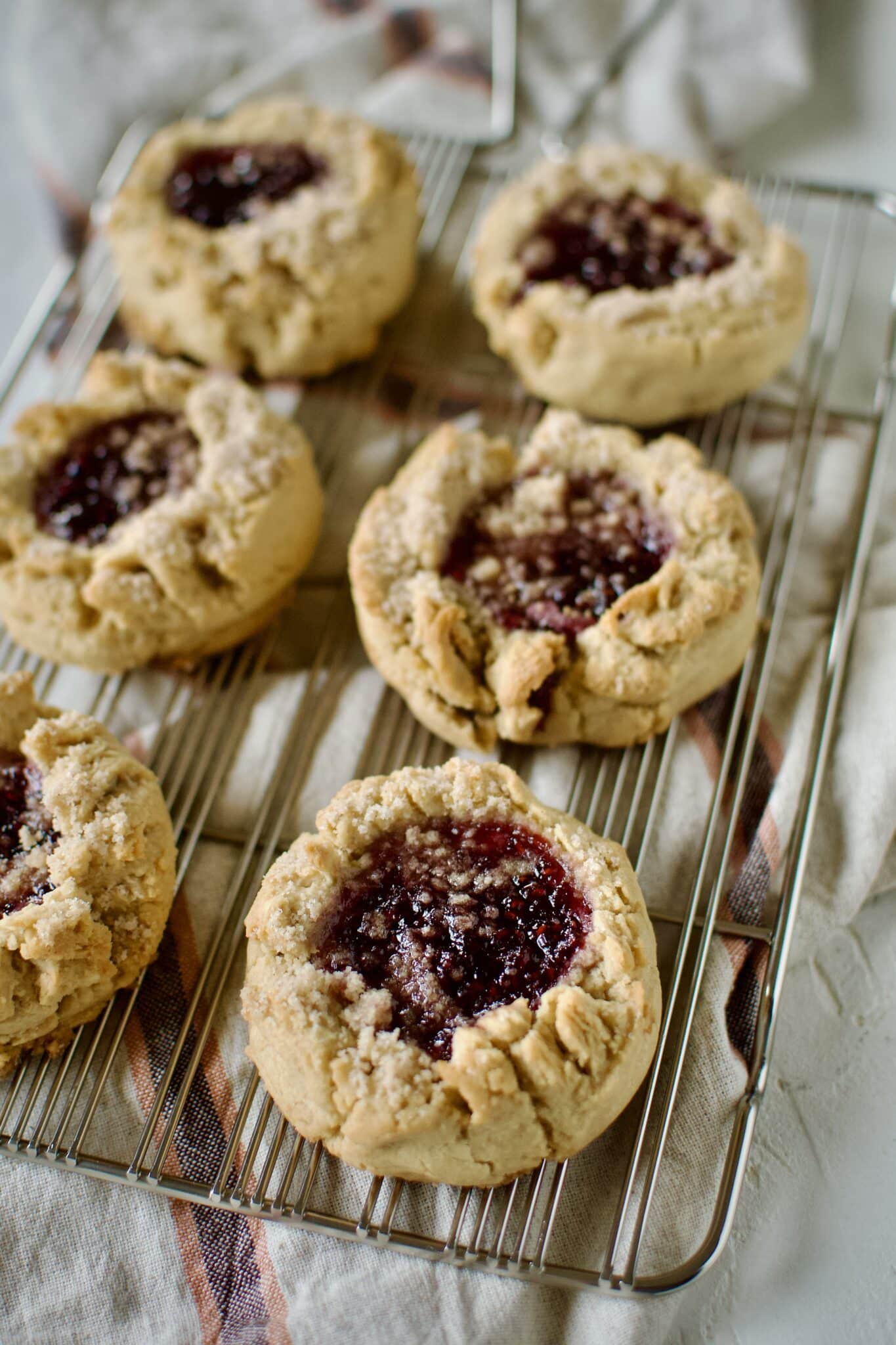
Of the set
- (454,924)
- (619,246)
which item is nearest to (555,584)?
(454,924)

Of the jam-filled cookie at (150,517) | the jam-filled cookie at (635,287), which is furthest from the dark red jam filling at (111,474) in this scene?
the jam-filled cookie at (635,287)

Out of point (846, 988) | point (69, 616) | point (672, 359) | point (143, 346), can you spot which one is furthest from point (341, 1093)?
point (143, 346)

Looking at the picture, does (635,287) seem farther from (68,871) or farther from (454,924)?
(68,871)

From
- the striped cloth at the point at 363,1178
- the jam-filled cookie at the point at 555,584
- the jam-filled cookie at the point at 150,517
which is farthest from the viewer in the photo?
the jam-filled cookie at the point at 150,517

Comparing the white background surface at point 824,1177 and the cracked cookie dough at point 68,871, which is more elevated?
the cracked cookie dough at point 68,871

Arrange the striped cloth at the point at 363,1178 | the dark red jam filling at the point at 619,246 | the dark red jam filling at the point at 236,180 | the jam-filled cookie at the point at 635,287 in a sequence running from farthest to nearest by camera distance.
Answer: the dark red jam filling at the point at 236,180 < the dark red jam filling at the point at 619,246 < the jam-filled cookie at the point at 635,287 < the striped cloth at the point at 363,1178

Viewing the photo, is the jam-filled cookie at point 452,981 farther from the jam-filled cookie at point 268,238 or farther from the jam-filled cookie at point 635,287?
the jam-filled cookie at point 268,238

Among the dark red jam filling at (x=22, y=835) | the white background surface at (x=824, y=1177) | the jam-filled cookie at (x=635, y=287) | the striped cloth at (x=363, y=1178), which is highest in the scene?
the dark red jam filling at (x=22, y=835)

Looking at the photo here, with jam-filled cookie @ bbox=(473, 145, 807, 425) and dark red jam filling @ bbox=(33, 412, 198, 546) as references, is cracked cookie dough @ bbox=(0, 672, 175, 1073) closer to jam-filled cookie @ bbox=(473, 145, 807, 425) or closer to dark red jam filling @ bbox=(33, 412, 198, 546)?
dark red jam filling @ bbox=(33, 412, 198, 546)
